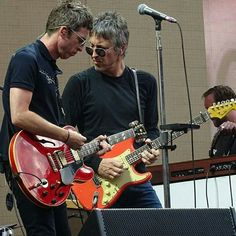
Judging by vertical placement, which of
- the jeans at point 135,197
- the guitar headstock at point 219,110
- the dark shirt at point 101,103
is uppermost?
the dark shirt at point 101,103

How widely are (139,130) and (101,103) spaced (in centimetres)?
28

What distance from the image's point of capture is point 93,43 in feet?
13.0

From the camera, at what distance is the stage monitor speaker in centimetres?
259

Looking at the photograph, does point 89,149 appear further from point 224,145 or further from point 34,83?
point 224,145

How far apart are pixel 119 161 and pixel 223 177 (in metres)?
1.24

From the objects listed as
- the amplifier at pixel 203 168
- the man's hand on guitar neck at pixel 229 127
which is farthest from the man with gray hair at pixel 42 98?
the man's hand on guitar neck at pixel 229 127

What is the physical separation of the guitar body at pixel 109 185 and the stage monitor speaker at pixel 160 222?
1027 mm

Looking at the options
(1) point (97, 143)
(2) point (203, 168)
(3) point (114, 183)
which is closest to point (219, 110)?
(2) point (203, 168)

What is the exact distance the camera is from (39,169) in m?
3.15

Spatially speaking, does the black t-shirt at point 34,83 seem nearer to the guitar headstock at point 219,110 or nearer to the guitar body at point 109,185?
the guitar body at point 109,185

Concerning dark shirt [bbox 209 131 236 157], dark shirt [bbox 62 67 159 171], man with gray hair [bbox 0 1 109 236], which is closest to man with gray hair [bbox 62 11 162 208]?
dark shirt [bbox 62 67 159 171]

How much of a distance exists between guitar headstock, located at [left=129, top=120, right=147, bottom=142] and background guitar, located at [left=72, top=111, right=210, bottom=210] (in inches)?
2.0

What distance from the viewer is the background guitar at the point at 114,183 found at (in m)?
3.82

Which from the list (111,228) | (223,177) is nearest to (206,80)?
(223,177)
